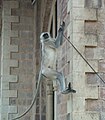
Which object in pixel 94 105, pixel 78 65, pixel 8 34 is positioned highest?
pixel 8 34

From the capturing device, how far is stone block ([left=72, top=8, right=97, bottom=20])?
4508mm

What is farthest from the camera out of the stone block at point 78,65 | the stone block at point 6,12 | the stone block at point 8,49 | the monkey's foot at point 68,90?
the stone block at point 6,12

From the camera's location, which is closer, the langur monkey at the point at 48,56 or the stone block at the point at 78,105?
the stone block at the point at 78,105

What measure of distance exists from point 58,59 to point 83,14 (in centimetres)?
83

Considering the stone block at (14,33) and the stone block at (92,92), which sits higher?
the stone block at (14,33)

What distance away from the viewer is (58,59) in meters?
5.18

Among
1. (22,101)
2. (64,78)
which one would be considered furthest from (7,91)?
(64,78)

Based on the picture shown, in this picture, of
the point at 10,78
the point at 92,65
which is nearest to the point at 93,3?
the point at 92,65

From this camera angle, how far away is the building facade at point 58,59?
4.39m

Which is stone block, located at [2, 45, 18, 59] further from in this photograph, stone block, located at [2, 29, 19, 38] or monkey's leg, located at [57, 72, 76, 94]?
monkey's leg, located at [57, 72, 76, 94]

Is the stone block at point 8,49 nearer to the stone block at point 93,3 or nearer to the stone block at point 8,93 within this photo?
the stone block at point 8,93

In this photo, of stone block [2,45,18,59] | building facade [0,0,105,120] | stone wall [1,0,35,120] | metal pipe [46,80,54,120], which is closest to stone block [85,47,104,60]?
building facade [0,0,105,120]

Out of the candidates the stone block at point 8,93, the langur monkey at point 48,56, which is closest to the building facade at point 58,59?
the stone block at point 8,93

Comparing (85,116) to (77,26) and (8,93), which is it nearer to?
(77,26)
